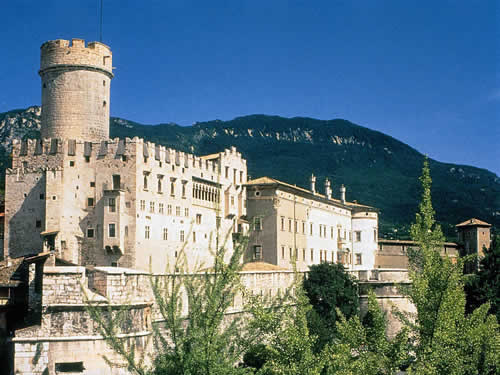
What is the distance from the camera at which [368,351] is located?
1695cm

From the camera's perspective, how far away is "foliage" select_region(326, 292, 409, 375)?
15.9 m

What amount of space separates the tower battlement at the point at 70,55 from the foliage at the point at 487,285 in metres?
32.9

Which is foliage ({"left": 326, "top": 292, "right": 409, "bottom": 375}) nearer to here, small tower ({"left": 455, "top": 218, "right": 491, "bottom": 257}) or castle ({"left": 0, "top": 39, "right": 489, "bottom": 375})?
castle ({"left": 0, "top": 39, "right": 489, "bottom": 375})

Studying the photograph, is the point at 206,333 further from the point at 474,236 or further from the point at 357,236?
the point at 474,236

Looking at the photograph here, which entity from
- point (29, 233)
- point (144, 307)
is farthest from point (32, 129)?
point (144, 307)

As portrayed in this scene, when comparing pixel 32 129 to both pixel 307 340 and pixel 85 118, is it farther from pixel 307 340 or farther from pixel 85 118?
pixel 307 340

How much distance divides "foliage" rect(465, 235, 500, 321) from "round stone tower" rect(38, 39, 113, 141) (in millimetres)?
30384

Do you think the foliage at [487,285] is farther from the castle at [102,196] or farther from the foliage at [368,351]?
the foliage at [368,351]

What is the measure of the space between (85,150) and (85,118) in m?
3.01

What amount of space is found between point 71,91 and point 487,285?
34.5m

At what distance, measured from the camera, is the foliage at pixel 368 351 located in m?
15.9

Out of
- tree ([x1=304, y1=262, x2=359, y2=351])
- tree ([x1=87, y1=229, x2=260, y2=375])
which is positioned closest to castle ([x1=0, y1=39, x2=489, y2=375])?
tree ([x1=304, y1=262, x2=359, y2=351])

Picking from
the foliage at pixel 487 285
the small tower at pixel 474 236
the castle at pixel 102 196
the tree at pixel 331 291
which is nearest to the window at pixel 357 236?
the small tower at pixel 474 236

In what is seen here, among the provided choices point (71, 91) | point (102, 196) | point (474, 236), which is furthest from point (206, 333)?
point (474, 236)
